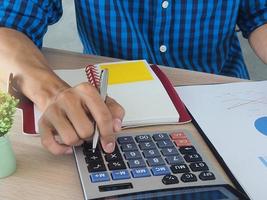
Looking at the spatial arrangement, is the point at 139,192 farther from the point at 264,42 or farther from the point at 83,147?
the point at 264,42

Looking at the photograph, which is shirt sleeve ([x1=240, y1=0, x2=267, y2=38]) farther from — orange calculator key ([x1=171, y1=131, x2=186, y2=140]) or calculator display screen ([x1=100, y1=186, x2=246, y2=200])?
calculator display screen ([x1=100, y1=186, x2=246, y2=200])

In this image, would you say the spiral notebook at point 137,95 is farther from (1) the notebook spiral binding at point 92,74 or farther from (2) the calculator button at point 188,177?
(2) the calculator button at point 188,177

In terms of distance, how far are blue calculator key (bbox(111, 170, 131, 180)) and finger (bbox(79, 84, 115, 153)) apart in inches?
1.7

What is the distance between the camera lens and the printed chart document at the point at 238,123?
0.60 m

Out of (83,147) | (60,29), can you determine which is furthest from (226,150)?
(60,29)

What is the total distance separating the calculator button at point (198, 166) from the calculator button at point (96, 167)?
0.36 ft

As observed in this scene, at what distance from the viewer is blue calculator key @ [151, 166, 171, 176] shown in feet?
1.90

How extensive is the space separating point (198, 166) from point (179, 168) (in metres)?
0.03

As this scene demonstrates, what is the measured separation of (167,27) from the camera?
3.54 feet

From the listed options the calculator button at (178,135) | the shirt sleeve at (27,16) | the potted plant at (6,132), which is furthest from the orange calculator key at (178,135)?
the shirt sleeve at (27,16)

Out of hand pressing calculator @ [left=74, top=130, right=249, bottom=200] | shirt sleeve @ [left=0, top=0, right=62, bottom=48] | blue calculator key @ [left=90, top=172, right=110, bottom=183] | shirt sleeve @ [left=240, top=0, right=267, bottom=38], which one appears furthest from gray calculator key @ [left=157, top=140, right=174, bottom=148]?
shirt sleeve @ [left=240, top=0, right=267, bottom=38]

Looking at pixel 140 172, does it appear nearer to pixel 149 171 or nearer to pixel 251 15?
pixel 149 171

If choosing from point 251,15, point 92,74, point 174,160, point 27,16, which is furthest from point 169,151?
point 251,15

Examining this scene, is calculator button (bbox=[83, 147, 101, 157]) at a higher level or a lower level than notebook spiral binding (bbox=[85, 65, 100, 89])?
lower
